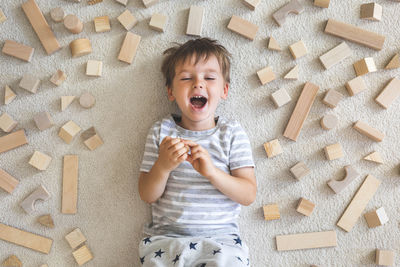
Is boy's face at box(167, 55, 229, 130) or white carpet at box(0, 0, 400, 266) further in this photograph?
white carpet at box(0, 0, 400, 266)

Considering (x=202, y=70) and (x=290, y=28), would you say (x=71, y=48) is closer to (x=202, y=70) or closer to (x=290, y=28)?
(x=202, y=70)

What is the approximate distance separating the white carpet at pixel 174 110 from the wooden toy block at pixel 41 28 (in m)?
0.02

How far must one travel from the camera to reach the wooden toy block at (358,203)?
842mm

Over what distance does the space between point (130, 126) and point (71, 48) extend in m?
0.25

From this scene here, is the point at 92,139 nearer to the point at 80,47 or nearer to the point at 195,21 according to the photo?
the point at 80,47

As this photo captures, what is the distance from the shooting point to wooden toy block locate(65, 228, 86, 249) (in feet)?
2.77

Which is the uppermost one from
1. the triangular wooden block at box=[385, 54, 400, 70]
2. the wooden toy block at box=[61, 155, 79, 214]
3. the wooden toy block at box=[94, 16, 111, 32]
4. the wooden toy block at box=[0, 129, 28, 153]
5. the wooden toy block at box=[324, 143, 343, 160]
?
the wooden toy block at box=[94, 16, 111, 32]

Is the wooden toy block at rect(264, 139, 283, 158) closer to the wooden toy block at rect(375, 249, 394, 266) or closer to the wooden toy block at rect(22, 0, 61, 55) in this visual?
the wooden toy block at rect(375, 249, 394, 266)

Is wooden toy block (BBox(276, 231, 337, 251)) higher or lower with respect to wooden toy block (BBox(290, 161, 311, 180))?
lower

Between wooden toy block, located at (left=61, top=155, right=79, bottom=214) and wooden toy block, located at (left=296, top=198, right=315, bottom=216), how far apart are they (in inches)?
22.3

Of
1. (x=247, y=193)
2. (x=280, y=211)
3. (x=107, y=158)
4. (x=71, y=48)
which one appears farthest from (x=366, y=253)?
(x=71, y=48)

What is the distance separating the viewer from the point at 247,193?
0.76 metres

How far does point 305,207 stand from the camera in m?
0.84

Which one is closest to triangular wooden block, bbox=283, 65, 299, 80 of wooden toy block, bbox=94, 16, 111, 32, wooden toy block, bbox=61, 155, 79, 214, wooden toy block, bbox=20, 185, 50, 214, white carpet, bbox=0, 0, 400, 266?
white carpet, bbox=0, 0, 400, 266
